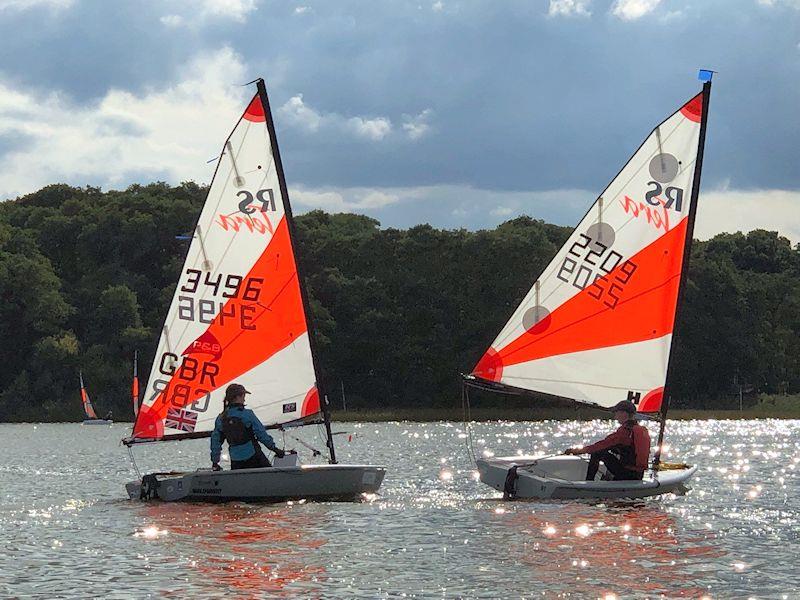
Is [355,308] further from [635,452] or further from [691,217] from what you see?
[635,452]

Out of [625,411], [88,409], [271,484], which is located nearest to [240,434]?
[271,484]

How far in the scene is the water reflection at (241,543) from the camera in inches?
661

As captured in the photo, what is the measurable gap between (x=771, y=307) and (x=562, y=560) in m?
93.9

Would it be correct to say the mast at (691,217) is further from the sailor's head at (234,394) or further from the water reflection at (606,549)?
the sailor's head at (234,394)

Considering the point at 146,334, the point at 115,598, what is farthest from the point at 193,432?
the point at 146,334

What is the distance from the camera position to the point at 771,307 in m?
109

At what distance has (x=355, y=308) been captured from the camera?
97250mm

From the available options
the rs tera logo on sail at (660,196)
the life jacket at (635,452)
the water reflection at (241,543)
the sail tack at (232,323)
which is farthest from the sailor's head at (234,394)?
the rs tera logo on sail at (660,196)

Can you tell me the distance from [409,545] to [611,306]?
27.7 ft

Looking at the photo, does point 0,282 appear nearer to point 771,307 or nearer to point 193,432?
point 771,307

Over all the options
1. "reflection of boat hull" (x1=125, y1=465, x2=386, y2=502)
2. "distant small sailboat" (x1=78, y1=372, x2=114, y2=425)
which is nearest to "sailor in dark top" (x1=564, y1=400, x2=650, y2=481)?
"reflection of boat hull" (x1=125, y1=465, x2=386, y2=502)

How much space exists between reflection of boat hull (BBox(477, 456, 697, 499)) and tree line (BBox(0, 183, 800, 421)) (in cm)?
6648

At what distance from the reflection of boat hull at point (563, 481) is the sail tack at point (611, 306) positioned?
1302 mm

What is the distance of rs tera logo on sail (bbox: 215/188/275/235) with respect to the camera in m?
27.0
